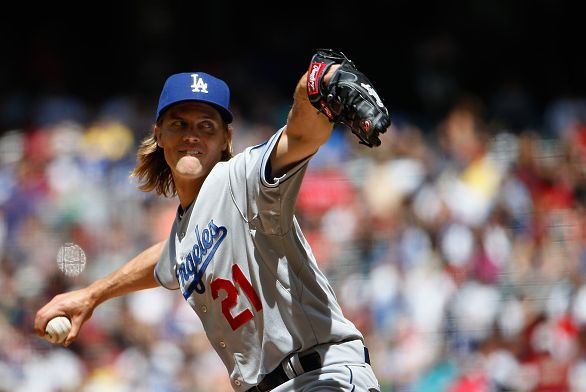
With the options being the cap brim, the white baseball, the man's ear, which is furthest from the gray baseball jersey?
the white baseball

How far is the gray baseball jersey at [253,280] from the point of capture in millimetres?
3432

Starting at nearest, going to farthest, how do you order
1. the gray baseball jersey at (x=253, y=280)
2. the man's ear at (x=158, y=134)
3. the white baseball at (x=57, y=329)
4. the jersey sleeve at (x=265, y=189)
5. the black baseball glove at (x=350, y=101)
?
the black baseball glove at (x=350, y=101) < the jersey sleeve at (x=265, y=189) < the gray baseball jersey at (x=253, y=280) < the man's ear at (x=158, y=134) < the white baseball at (x=57, y=329)

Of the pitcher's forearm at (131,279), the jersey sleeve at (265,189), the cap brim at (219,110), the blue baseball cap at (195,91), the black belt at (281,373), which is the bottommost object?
the black belt at (281,373)

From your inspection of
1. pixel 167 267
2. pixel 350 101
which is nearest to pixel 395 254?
pixel 167 267

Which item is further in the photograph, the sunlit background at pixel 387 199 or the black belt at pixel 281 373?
the sunlit background at pixel 387 199

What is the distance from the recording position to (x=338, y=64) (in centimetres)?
312

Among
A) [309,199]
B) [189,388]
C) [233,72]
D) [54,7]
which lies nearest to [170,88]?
[189,388]

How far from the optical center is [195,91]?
373 cm

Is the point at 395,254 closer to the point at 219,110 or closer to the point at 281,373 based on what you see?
the point at 219,110

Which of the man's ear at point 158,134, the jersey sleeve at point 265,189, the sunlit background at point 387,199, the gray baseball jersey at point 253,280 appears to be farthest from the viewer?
the sunlit background at point 387,199

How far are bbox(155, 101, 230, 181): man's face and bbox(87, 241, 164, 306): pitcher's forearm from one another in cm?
52

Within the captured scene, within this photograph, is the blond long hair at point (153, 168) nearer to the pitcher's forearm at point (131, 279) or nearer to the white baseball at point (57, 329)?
the pitcher's forearm at point (131, 279)

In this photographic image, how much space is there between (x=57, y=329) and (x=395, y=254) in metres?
4.46

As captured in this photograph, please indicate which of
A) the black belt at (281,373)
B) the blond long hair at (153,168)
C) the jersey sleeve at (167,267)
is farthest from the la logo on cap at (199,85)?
the black belt at (281,373)
